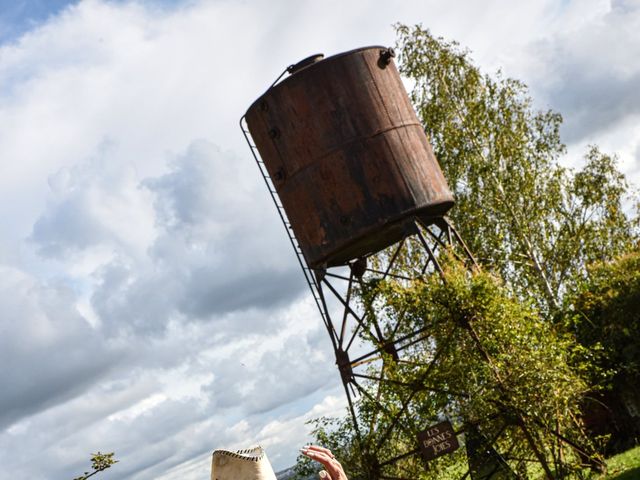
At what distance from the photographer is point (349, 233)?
14.3 metres

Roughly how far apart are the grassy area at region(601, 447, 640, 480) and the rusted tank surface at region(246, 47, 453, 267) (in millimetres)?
5470

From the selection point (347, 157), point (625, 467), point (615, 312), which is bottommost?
point (625, 467)

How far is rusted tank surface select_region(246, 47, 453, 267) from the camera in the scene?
14.4 m

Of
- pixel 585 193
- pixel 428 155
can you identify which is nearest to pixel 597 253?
pixel 585 193

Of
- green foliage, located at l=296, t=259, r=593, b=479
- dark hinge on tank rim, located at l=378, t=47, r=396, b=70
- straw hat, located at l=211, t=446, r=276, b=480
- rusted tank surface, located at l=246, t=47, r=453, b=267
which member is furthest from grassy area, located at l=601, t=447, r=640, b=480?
straw hat, located at l=211, t=446, r=276, b=480

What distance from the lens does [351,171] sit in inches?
570

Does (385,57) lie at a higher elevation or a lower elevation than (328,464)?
higher

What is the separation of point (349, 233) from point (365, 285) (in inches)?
66.0

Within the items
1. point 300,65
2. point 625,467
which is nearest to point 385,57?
point 300,65

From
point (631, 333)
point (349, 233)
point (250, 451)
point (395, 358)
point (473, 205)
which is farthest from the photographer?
point (473, 205)

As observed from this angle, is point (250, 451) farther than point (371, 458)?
No

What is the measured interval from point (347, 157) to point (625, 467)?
752 cm

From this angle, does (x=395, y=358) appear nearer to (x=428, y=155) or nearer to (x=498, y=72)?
(x=428, y=155)

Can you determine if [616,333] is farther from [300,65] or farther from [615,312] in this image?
[300,65]
